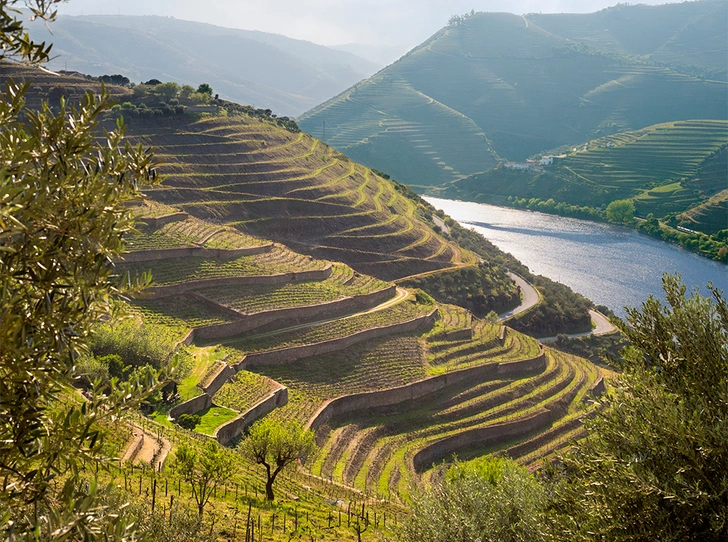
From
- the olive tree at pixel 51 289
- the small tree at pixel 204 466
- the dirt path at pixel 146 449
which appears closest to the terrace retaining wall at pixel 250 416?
the dirt path at pixel 146 449

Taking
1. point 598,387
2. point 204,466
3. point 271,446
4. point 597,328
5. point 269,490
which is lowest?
point 597,328

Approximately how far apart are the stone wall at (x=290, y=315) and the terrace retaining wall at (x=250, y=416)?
6.21 m

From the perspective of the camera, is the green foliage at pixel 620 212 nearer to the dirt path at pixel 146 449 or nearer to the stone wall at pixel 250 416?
the stone wall at pixel 250 416

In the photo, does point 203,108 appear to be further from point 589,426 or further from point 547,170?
point 547,170

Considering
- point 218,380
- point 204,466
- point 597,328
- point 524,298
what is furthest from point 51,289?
point 597,328

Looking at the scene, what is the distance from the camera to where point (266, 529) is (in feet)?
65.9

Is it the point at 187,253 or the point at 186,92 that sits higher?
the point at 186,92

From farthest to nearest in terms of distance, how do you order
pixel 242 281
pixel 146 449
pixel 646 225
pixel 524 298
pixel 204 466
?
pixel 646 225, pixel 524 298, pixel 242 281, pixel 146 449, pixel 204 466

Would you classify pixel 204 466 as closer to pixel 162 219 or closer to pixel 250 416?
pixel 250 416

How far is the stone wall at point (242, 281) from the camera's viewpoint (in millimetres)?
41312

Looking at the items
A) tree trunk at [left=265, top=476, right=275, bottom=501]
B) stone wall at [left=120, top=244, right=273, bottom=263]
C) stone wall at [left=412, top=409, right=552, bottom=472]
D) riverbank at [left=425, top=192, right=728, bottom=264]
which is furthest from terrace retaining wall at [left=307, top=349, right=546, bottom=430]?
riverbank at [left=425, top=192, right=728, bottom=264]

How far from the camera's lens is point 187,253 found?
45469 mm

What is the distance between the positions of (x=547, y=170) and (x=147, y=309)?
123 meters

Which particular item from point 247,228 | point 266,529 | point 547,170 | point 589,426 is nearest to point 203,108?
point 247,228
